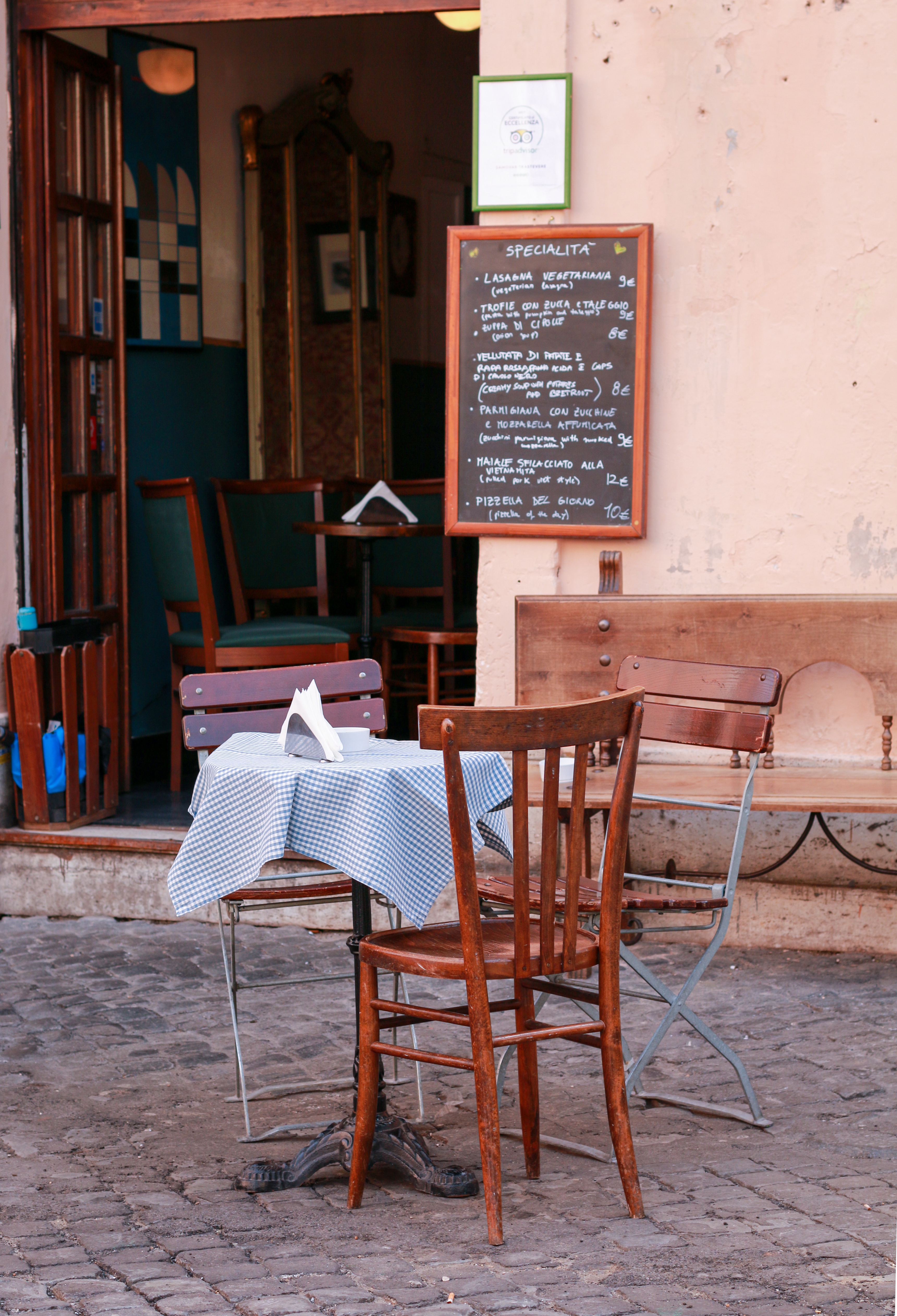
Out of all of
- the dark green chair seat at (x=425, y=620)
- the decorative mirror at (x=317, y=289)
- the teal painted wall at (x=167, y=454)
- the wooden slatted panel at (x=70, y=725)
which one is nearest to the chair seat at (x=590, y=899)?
the wooden slatted panel at (x=70, y=725)

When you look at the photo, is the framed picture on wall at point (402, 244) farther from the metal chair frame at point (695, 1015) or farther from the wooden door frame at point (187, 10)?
the metal chair frame at point (695, 1015)

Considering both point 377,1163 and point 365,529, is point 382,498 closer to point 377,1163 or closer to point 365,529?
point 365,529

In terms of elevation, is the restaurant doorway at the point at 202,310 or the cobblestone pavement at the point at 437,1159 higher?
the restaurant doorway at the point at 202,310

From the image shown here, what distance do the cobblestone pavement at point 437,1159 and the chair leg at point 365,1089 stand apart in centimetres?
7

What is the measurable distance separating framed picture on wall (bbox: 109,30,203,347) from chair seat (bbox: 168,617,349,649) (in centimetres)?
152

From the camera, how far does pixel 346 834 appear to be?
3.12m

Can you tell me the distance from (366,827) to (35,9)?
398cm

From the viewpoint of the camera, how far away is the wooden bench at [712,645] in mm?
5012

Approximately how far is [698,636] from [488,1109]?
2463mm

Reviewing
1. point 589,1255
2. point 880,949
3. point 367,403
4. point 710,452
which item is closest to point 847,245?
point 710,452

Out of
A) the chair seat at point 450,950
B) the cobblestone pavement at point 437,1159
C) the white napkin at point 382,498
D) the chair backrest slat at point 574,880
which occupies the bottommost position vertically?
the cobblestone pavement at point 437,1159

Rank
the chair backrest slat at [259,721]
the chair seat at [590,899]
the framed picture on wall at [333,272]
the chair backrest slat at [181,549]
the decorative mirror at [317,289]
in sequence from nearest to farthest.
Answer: the chair seat at [590,899]
the chair backrest slat at [259,721]
the chair backrest slat at [181,549]
the decorative mirror at [317,289]
the framed picture on wall at [333,272]

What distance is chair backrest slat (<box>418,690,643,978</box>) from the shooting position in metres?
2.89

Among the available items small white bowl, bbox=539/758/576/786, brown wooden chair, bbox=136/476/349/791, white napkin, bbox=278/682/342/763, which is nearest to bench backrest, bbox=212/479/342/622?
brown wooden chair, bbox=136/476/349/791
